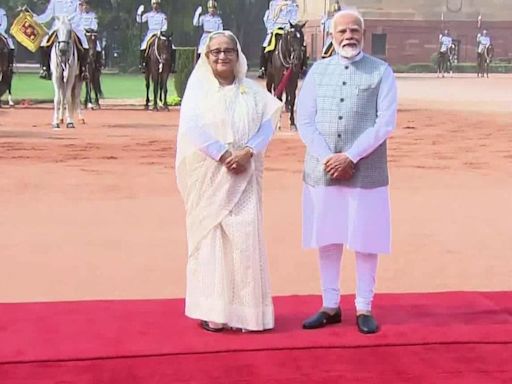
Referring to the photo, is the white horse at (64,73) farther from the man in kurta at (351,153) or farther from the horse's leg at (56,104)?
the man in kurta at (351,153)

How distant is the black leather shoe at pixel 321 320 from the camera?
5.30 meters

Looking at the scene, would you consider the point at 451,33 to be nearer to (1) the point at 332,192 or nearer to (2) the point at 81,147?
(2) the point at 81,147

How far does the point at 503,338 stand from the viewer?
5.14 meters

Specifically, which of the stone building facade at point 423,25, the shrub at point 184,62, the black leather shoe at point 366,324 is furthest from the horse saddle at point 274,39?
the stone building facade at point 423,25

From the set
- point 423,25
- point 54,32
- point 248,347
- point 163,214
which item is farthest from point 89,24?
point 423,25

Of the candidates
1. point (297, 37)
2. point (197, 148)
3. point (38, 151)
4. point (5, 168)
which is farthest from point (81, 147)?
point (197, 148)

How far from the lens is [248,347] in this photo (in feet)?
16.1

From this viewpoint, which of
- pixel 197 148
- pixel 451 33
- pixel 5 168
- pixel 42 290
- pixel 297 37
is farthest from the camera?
pixel 451 33

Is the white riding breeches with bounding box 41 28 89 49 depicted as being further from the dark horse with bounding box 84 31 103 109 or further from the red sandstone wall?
the red sandstone wall

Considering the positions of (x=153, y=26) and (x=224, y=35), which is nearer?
(x=224, y=35)

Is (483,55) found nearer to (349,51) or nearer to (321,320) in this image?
(349,51)

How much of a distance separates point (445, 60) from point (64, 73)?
96.0ft

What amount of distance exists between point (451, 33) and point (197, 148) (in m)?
45.6

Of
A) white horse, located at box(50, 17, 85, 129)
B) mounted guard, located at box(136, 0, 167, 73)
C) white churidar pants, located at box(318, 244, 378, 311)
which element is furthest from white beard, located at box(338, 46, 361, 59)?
mounted guard, located at box(136, 0, 167, 73)
